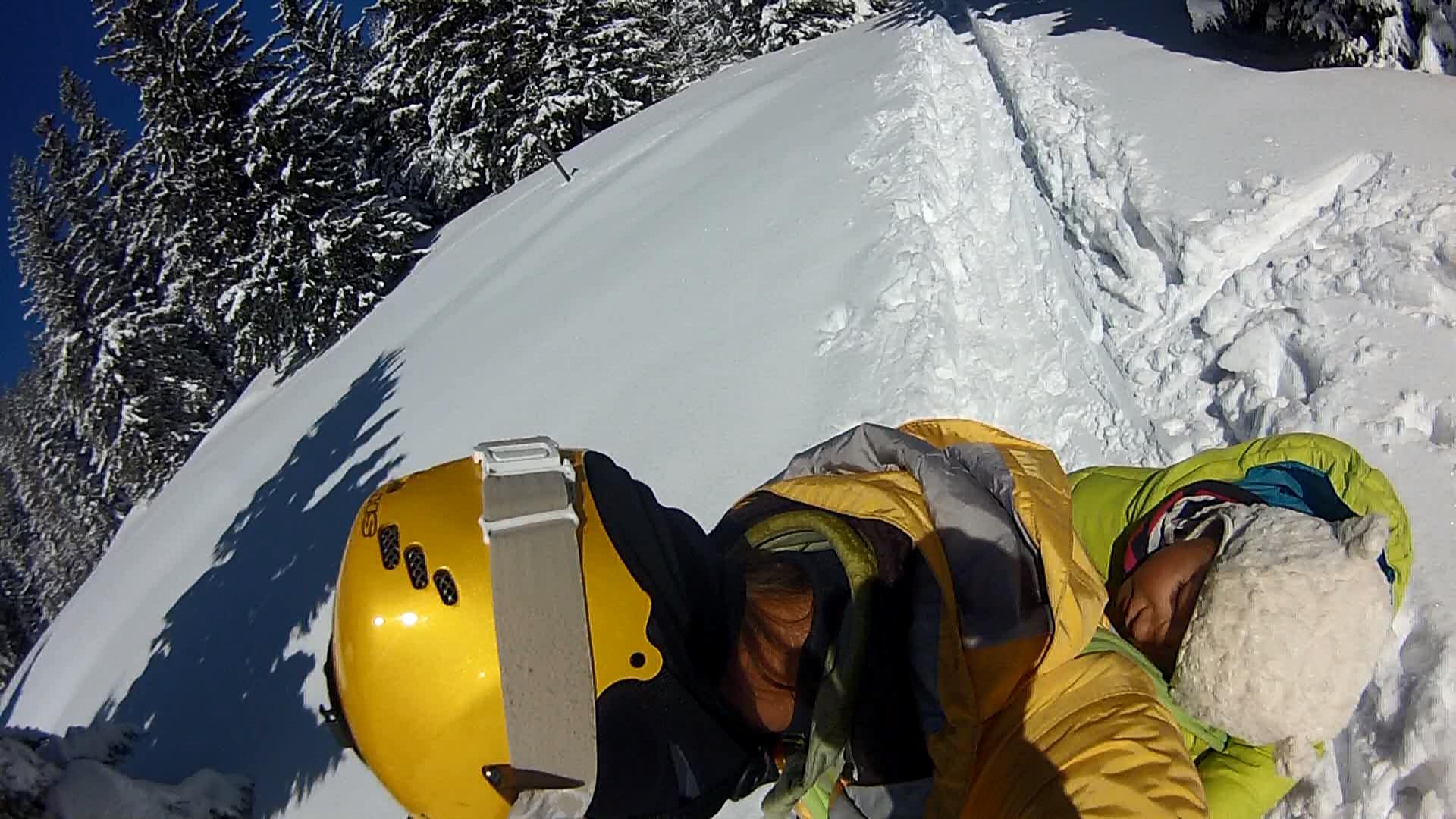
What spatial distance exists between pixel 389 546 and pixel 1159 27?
9.63 m

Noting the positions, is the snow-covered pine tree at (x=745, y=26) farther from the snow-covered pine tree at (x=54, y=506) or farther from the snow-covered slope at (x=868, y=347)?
the snow-covered pine tree at (x=54, y=506)

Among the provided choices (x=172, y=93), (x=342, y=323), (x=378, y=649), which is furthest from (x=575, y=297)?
(x=172, y=93)

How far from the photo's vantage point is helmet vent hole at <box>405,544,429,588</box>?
1.42 metres

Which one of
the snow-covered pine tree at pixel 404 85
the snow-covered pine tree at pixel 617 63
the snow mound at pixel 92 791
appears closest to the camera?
the snow mound at pixel 92 791

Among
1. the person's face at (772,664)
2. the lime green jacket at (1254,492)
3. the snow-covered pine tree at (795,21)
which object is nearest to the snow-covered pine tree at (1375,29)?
the lime green jacket at (1254,492)

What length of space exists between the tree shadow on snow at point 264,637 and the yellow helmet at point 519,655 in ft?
14.4

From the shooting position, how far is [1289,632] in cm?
153

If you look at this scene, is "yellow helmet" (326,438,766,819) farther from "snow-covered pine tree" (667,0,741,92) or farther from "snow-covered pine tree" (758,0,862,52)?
"snow-covered pine tree" (667,0,741,92)

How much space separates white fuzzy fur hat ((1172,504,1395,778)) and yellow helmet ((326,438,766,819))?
96 cm

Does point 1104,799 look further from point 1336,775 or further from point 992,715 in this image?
point 1336,775

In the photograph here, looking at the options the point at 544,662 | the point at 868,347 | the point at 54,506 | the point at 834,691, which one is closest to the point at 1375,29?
the point at 868,347

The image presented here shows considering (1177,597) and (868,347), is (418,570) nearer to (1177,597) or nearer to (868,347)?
(1177,597)

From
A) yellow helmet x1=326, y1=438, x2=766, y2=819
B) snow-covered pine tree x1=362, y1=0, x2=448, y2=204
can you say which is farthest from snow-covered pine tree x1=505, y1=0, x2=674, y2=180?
yellow helmet x1=326, y1=438, x2=766, y2=819

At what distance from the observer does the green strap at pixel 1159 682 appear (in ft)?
5.18
